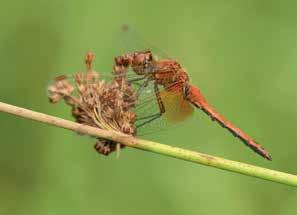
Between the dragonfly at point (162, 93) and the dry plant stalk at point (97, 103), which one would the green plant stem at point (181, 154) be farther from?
the dragonfly at point (162, 93)

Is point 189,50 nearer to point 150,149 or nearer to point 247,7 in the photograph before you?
point 247,7

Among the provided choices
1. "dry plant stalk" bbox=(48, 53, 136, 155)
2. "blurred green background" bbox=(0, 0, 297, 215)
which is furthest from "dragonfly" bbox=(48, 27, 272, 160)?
"blurred green background" bbox=(0, 0, 297, 215)

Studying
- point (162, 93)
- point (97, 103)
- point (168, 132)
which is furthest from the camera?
point (168, 132)

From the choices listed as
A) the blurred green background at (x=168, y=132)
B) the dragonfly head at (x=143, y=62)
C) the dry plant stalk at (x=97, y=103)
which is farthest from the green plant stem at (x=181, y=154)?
the blurred green background at (x=168, y=132)

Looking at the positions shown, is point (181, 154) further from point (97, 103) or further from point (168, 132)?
point (168, 132)

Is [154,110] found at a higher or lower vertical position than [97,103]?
lower

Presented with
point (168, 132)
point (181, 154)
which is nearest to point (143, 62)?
point (181, 154)
